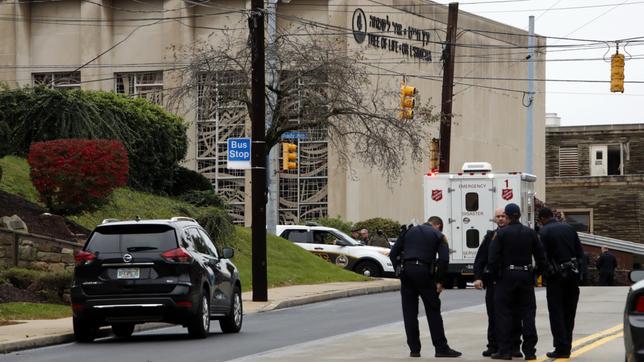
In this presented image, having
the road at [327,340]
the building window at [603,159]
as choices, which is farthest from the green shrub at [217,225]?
the building window at [603,159]

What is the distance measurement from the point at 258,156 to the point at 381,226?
963 inches

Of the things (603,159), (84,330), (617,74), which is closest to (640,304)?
(84,330)

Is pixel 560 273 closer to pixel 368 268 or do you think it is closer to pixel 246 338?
pixel 246 338

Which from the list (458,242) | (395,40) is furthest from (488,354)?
(395,40)

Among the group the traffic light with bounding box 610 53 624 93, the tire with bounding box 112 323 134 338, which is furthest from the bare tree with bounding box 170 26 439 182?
the tire with bounding box 112 323 134 338

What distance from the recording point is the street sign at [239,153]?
32.2 m

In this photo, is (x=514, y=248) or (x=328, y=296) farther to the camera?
(x=328, y=296)

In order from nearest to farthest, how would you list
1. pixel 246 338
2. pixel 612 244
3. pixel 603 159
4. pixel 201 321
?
pixel 201 321, pixel 246 338, pixel 612 244, pixel 603 159

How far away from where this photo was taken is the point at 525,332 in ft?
52.8

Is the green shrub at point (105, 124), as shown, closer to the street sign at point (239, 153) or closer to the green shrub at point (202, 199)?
the green shrub at point (202, 199)

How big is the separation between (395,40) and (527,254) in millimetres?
42736

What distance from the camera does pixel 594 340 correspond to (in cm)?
1900

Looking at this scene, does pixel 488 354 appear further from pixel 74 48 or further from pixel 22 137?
pixel 74 48

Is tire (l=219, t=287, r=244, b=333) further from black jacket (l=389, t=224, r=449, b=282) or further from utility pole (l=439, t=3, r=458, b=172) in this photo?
utility pole (l=439, t=3, r=458, b=172)
